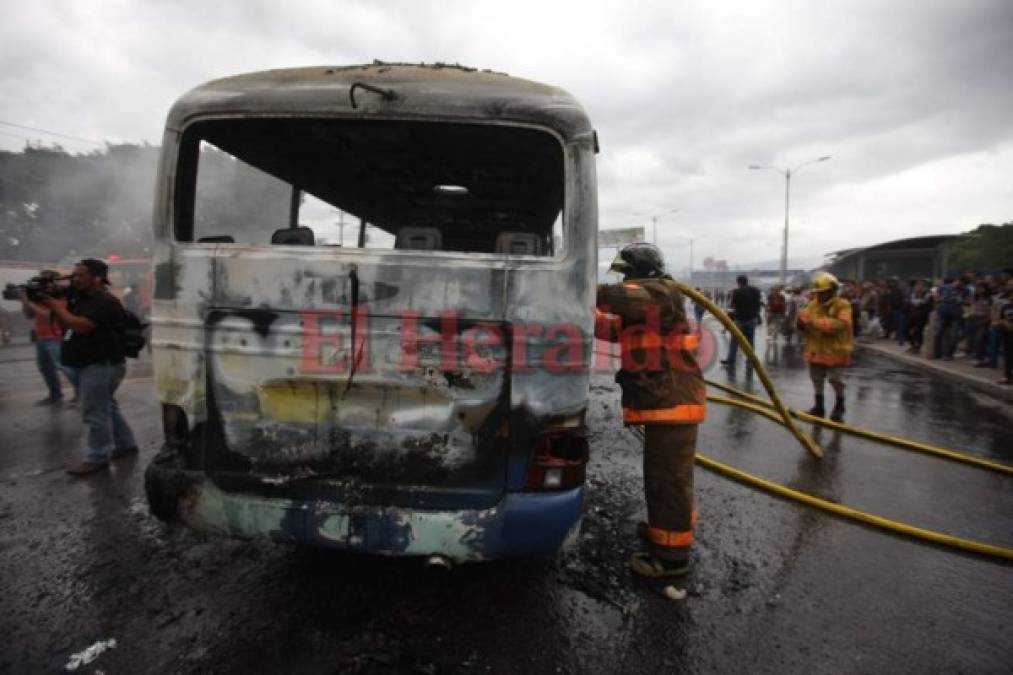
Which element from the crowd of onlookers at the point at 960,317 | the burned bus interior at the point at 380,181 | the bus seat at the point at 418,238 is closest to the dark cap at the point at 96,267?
the burned bus interior at the point at 380,181

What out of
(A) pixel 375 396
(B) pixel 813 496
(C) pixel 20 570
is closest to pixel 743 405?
(B) pixel 813 496

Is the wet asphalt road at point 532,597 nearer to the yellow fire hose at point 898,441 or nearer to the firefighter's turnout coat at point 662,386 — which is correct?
the firefighter's turnout coat at point 662,386

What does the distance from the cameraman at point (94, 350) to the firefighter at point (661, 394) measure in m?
4.16

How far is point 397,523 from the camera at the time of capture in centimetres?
226

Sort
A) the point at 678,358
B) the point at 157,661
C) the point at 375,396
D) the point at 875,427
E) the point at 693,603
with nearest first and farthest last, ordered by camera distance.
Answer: the point at 157,661 → the point at 375,396 → the point at 693,603 → the point at 678,358 → the point at 875,427

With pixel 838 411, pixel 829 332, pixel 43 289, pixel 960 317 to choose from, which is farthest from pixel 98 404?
pixel 960 317

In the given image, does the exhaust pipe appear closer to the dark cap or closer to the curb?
the dark cap

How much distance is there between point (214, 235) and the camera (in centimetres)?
279

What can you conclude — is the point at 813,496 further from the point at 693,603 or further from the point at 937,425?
the point at 937,425

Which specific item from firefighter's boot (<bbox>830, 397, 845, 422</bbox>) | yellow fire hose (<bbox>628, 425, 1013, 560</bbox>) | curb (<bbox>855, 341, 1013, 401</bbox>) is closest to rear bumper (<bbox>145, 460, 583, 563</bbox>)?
yellow fire hose (<bbox>628, 425, 1013, 560</bbox>)

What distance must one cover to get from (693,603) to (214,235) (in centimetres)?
320

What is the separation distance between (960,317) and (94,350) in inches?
572

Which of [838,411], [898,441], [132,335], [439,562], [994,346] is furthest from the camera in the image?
[994,346]

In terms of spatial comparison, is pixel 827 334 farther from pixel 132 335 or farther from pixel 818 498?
pixel 132 335
